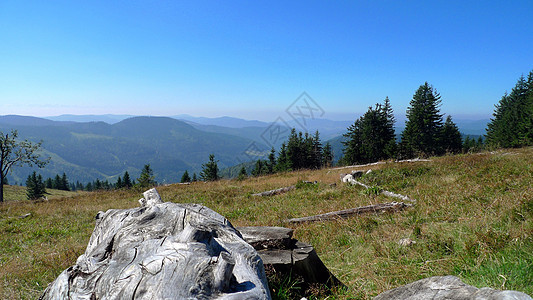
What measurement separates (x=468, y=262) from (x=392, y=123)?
179 ft

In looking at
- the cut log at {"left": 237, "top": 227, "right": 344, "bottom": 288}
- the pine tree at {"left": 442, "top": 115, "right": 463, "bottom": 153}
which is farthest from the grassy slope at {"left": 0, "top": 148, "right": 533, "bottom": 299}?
the pine tree at {"left": 442, "top": 115, "right": 463, "bottom": 153}

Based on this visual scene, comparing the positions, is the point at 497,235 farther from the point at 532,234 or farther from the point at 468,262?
the point at 468,262

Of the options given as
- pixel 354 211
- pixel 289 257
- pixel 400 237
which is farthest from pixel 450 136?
pixel 289 257

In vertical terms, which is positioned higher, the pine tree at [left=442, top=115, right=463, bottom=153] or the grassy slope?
the pine tree at [left=442, top=115, right=463, bottom=153]

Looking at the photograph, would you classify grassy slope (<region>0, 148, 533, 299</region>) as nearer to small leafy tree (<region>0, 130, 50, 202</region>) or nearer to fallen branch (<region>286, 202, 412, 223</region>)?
fallen branch (<region>286, 202, 412, 223</region>)

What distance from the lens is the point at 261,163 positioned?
73.9 meters

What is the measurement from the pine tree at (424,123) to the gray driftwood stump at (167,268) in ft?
190

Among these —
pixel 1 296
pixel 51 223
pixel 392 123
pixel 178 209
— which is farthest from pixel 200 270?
pixel 392 123

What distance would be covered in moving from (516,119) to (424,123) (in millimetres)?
16423

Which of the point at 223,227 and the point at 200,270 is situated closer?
the point at 200,270

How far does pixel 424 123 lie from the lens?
53.7 m

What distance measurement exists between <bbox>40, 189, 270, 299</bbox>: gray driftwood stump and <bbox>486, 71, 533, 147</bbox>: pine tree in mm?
56563

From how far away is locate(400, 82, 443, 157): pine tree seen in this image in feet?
175

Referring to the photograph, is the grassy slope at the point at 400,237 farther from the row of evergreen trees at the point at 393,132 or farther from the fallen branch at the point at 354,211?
the row of evergreen trees at the point at 393,132
